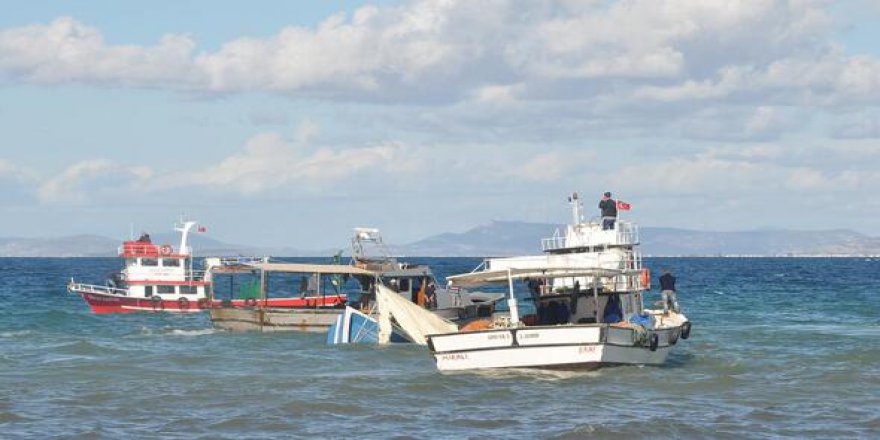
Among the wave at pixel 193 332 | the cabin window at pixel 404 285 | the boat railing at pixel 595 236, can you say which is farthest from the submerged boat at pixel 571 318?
the wave at pixel 193 332

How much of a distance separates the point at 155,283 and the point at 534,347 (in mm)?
36764

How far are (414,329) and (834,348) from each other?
49.2 ft

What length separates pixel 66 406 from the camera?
97.7ft

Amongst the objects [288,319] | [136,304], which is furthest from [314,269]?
[136,304]

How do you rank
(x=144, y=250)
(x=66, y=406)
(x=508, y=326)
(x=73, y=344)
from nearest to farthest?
(x=66, y=406) → (x=508, y=326) → (x=73, y=344) → (x=144, y=250)

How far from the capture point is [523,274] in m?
37.3

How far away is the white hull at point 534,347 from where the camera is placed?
33406 millimetres

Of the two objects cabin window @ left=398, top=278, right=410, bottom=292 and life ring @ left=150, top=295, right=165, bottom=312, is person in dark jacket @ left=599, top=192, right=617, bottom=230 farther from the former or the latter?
life ring @ left=150, top=295, right=165, bottom=312

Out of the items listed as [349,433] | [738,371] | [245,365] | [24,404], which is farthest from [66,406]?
[738,371]

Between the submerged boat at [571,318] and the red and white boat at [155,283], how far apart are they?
23.9 m

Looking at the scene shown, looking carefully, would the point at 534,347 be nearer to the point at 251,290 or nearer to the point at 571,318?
→ the point at 571,318

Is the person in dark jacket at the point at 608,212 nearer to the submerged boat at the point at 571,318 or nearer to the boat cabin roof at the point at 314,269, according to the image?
the submerged boat at the point at 571,318

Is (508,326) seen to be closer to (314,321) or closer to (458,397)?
(458,397)

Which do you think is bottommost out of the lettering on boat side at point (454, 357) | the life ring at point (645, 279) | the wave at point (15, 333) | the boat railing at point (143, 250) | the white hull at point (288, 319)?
the wave at point (15, 333)
